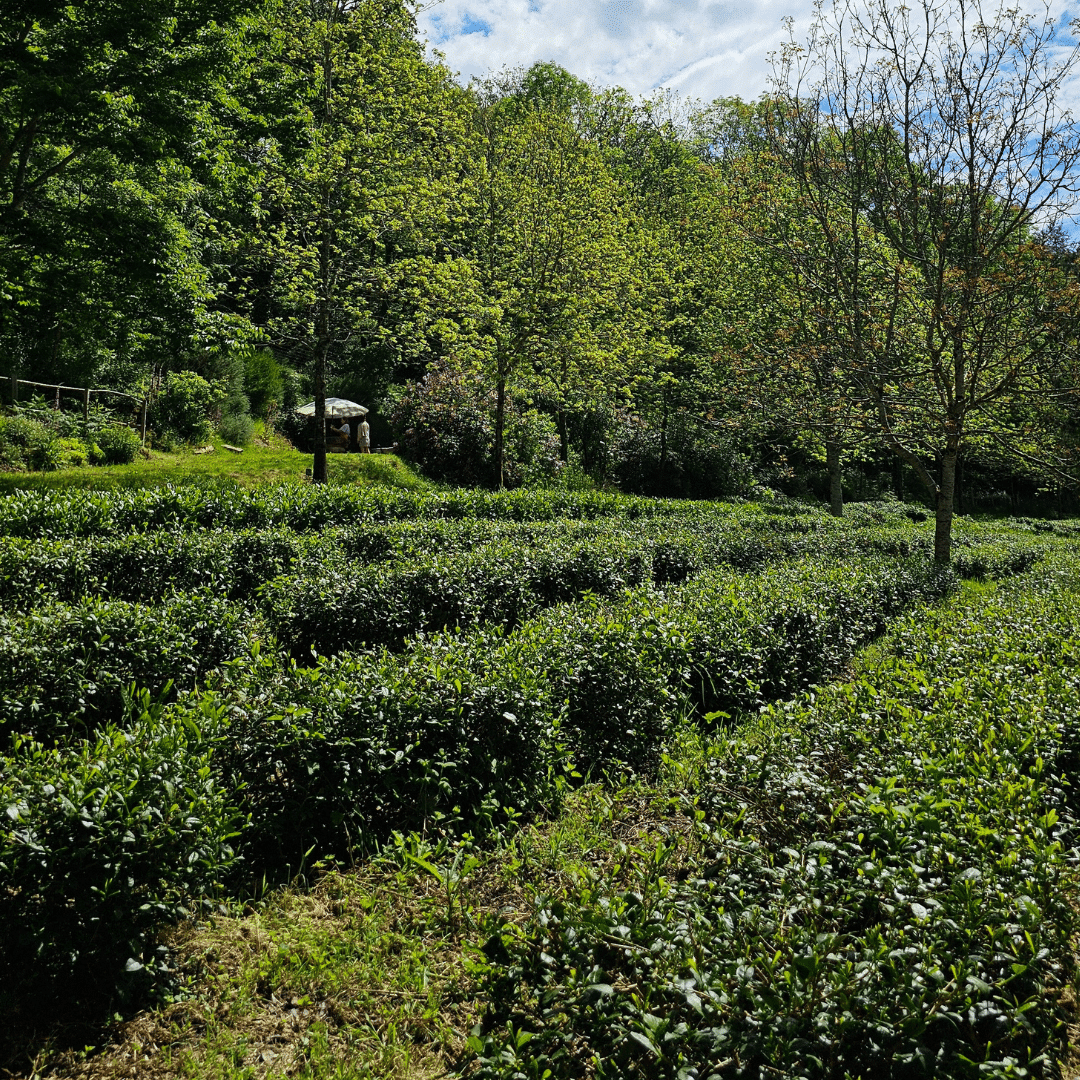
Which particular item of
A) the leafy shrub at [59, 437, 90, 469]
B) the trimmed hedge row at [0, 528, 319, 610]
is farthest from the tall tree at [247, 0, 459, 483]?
the trimmed hedge row at [0, 528, 319, 610]

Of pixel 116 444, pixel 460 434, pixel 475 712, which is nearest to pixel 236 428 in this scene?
pixel 116 444

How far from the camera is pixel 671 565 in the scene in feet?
33.7

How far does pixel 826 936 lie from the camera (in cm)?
220

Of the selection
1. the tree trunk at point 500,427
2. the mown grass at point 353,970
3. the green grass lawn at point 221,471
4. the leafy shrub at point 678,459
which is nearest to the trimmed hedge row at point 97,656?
the mown grass at point 353,970

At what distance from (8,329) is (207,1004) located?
39.7 ft

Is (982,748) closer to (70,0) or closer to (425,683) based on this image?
(425,683)

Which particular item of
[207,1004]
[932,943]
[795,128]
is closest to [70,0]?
[795,128]

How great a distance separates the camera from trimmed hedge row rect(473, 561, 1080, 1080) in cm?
204

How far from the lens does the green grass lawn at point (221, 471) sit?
41.9 feet

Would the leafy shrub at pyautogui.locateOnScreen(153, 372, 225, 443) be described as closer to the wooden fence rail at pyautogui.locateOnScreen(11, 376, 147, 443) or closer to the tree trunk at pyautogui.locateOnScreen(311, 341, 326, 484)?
the wooden fence rail at pyautogui.locateOnScreen(11, 376, 147, 443)

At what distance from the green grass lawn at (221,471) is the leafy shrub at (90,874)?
10.6m

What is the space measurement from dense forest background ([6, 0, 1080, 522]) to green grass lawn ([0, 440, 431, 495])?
1789mm

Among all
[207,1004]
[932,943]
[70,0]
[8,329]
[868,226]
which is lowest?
[207,1004]

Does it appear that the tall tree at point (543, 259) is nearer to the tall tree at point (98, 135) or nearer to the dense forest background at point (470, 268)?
the dense forest background at point (470, 268)
